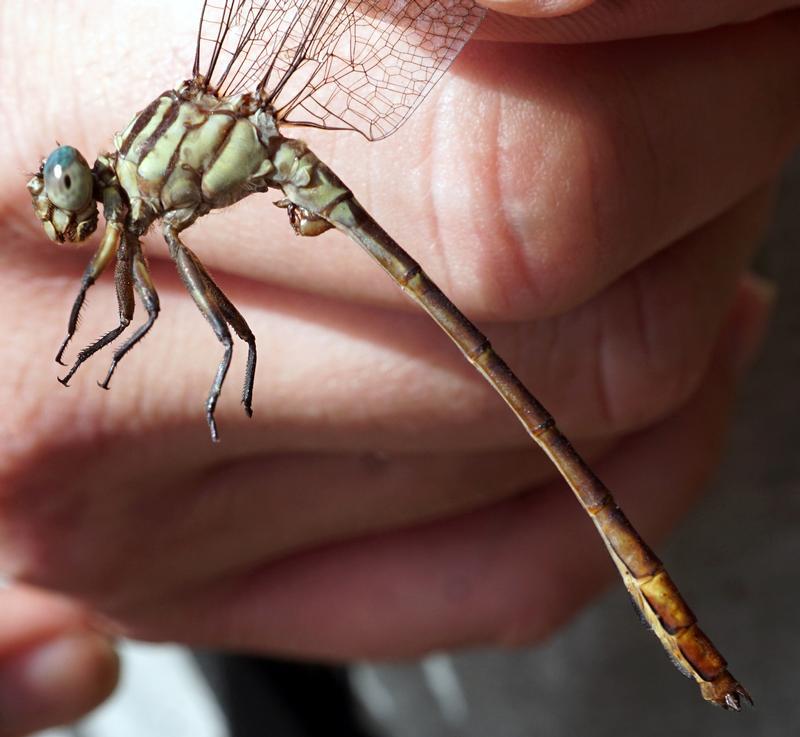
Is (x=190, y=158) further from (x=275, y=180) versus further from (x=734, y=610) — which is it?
(x=734, y=610)

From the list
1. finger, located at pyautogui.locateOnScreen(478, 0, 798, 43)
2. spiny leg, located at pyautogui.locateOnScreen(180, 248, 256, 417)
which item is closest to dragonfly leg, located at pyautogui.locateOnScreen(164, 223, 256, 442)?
spiny leg, located at pyautogui.locateOnScreen(180, 248, 256, 417)

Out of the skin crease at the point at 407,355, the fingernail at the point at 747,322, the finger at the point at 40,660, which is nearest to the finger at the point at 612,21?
the skin crease at the point at 407,355

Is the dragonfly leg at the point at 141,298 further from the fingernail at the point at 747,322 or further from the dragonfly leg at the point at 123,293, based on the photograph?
the fingernail at the point at 747,322

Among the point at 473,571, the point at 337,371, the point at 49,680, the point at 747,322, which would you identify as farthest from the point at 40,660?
the point at 747,322

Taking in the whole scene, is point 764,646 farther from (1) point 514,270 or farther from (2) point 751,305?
(1) point 514,270

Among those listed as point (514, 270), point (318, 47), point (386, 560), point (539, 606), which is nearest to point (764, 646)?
point (539, 606)

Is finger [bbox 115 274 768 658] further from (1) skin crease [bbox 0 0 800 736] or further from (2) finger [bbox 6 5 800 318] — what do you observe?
(2) finger [bbox 6 5 800 318]

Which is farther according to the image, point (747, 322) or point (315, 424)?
point (747, 322)
